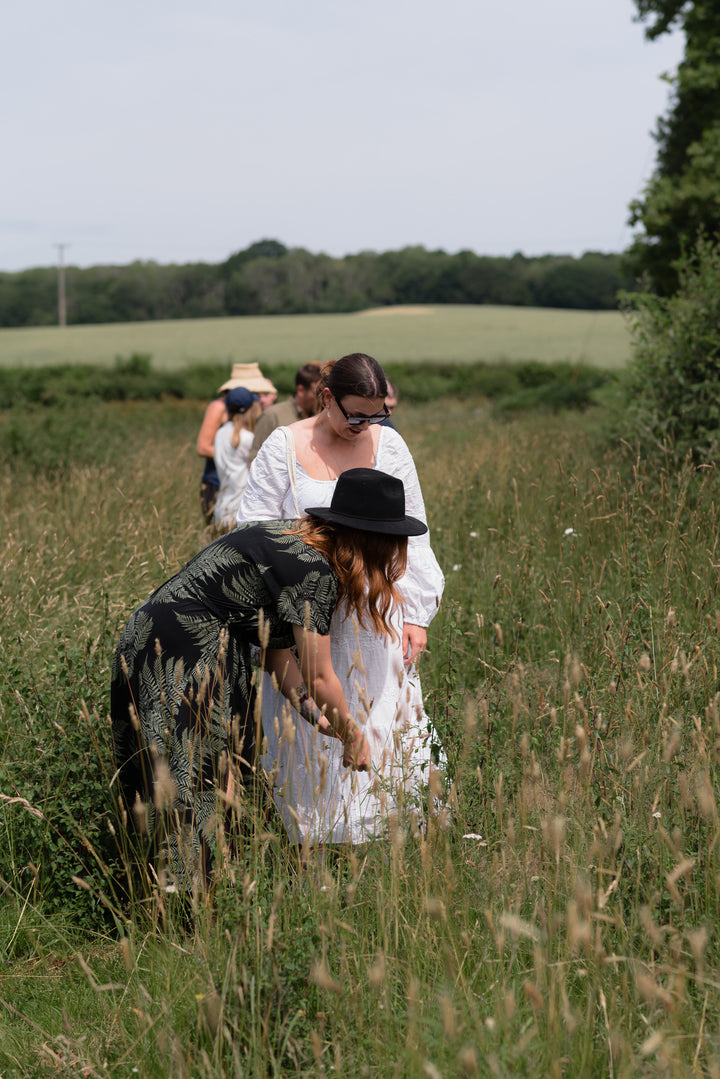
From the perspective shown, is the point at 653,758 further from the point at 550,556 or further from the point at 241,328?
the point at 241,328

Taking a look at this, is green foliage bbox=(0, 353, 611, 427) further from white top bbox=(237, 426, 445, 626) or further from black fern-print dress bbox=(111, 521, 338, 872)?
black fern-print dress bbox=(111, 521, 338, 872)

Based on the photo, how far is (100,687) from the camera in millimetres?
3465

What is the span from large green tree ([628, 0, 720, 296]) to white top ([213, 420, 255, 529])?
9.00 metres

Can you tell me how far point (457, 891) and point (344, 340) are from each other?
44.4 m

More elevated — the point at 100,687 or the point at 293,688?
the point at 293,688

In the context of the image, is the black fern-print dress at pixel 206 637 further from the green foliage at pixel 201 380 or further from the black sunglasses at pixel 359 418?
the green foliage at pixel 201 380

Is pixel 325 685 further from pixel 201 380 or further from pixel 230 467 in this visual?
pixel 201 380

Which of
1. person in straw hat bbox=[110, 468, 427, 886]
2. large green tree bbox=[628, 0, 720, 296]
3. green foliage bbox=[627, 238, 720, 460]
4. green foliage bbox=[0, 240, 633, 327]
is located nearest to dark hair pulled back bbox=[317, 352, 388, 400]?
person in straw hat bbox=[110, 468, 427, 886]

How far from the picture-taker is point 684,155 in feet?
53.0

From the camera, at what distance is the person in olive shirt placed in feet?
18.3

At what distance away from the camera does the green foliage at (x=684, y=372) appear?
6.93 meters

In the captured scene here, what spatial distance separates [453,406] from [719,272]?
22420mm

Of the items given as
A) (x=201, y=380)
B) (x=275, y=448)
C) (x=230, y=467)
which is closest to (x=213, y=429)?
(x=230, y=467)

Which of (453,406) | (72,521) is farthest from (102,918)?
(453,406)
